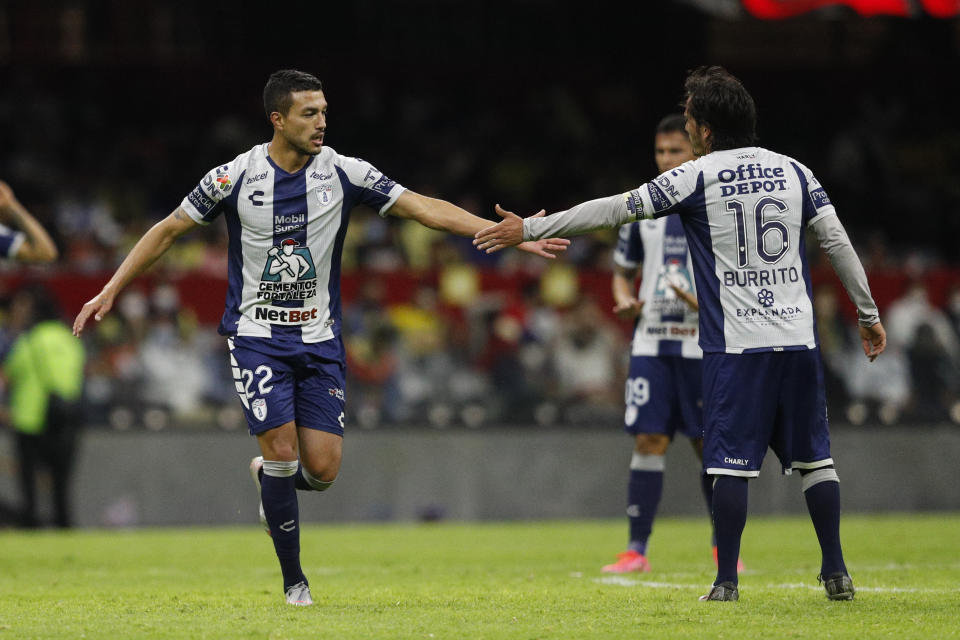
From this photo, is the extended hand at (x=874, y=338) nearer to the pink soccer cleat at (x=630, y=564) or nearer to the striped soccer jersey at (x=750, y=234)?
the striped soccer jersey at (x=750, y=234)

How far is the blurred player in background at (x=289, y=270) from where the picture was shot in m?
6.81

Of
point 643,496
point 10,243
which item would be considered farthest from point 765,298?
point 10,243

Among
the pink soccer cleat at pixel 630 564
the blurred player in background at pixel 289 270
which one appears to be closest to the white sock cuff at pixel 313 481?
the blurred player in background at pixel 289 270

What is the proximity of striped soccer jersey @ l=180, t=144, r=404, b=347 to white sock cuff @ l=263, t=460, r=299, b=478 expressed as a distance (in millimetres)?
573

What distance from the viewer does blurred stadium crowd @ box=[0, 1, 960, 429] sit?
49.2ft

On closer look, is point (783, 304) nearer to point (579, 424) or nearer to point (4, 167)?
point (579, 424)

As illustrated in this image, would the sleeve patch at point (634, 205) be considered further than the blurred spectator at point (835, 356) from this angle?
No

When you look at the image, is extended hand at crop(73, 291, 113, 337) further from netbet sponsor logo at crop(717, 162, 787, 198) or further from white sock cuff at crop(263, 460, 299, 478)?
netbet sponsor logo at crop(717, 162, 787, 198)

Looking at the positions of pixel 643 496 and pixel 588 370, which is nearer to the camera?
pixel 643 496

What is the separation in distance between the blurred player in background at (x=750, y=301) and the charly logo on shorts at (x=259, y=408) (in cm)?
136

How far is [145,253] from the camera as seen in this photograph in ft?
23.0

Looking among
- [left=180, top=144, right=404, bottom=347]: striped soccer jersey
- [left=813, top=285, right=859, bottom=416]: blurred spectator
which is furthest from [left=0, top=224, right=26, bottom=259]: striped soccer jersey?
[left=813, top=285, right=859, bottom=416]: blurred spectator

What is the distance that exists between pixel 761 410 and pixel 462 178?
15.2 meters

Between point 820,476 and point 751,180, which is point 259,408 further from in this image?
point 820,476
